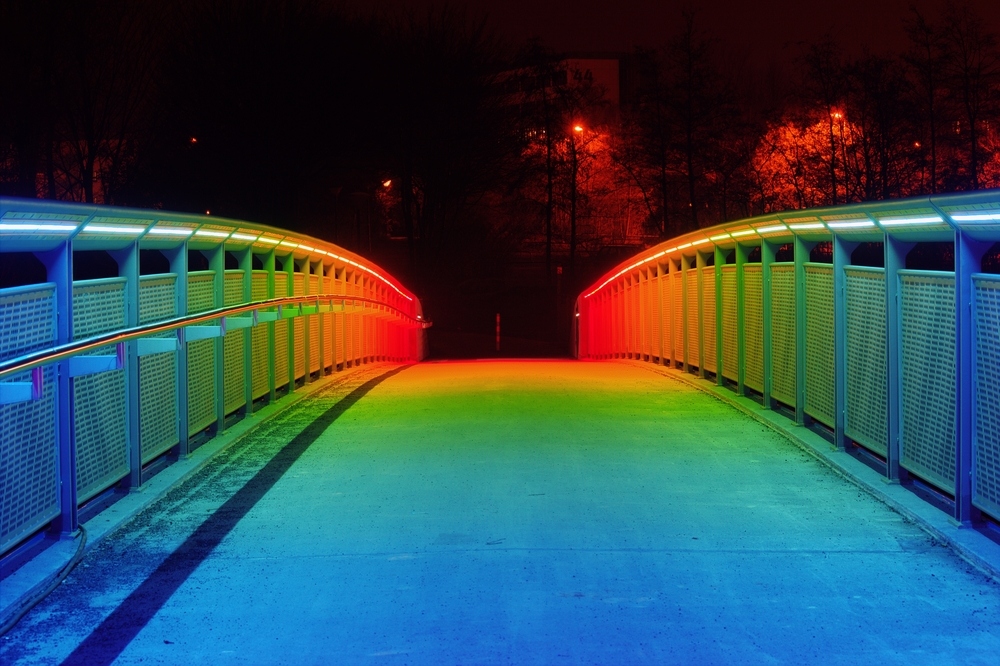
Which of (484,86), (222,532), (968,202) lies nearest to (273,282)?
(222,532)

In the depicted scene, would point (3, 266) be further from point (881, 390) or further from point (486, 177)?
point (486, 177)

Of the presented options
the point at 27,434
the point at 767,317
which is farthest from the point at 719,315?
the point at 27,434

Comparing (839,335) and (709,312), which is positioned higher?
(709,312)

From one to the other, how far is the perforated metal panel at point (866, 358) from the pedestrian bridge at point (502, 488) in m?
0.03

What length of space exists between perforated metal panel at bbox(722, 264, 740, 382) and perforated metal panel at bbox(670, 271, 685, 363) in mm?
2050

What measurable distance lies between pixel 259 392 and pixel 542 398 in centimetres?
265

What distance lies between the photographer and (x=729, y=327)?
37.3 feet

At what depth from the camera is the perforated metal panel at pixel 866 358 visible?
22.8 ft

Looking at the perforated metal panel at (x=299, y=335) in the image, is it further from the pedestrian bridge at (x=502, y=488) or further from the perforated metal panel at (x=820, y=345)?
the perforated metal panel at (x=820, y=345)

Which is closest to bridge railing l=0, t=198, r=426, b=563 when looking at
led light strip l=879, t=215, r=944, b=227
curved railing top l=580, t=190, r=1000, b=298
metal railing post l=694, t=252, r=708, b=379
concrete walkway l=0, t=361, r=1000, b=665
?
concrete walkway l=0, t=361, r=1000, b=665

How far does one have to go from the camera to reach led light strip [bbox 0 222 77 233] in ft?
14.8

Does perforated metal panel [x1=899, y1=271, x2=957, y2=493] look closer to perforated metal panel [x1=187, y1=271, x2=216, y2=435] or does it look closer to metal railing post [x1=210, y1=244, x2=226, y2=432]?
perforated metal panel [x1=187, y1=271, x2=216, y2=435]

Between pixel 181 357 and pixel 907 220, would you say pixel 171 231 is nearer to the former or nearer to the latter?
pixel 181 357

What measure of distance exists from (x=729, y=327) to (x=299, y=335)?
171 inches
